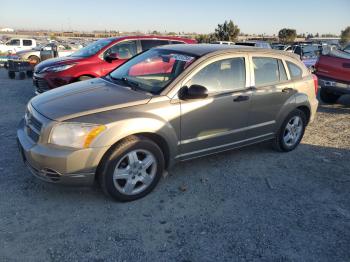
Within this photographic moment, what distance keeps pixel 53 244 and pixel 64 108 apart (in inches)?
54.6

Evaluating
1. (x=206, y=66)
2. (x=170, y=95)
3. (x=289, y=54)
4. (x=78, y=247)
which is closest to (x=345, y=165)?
(x=289, y=54)

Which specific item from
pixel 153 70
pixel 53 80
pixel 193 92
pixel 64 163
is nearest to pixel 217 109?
pixel 193 92

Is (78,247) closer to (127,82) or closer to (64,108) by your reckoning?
(64,108)

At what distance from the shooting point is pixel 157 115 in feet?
12.0

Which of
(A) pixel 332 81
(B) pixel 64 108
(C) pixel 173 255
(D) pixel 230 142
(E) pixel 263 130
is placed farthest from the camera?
Result: (A) pixel 332 81

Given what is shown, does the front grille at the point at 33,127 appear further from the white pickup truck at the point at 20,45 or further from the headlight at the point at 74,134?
the white pickup truck at the point at 20,45

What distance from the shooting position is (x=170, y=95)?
3.79 metres

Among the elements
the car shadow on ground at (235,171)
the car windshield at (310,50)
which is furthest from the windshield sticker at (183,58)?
the car windshield at (310,50)

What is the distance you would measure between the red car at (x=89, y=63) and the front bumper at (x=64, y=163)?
170 inches

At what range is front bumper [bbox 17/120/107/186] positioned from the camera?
324cm

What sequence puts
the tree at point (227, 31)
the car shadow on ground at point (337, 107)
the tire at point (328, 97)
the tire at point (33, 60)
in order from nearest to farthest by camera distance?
the car shadow on ground at point (337, 107), the tire at point (328, 97), the tire at point (33, 60), the tree at point (227, 31)

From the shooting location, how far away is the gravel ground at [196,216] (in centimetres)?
292

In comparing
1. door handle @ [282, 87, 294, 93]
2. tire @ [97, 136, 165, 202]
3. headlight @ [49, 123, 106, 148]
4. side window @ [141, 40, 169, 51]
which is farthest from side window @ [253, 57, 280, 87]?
side window @ [141, 40, 169, 51]

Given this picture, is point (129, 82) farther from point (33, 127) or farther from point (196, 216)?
point (196, 216)
